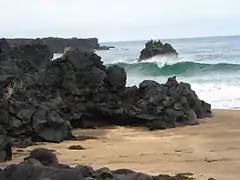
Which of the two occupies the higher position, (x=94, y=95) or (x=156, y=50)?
(x=156, y=50)

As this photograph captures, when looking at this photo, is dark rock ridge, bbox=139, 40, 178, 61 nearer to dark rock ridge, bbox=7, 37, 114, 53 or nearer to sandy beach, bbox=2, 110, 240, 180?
dark rock ridge, bbox=7, 37, 114, 53

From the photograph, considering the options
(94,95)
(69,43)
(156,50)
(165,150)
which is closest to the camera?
(165,150)

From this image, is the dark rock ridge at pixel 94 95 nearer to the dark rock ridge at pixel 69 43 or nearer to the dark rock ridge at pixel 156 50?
the dark rock ridge at pixel 156 50

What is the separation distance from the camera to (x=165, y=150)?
28.9 feet

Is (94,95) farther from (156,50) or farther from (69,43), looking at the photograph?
(69,43)

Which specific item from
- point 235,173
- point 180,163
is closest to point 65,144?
point 180,163

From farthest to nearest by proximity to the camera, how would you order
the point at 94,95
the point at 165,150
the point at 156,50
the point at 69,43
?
the point at 69,43 → the point at 156,50 → the point at 94,95 → the point at 165,150

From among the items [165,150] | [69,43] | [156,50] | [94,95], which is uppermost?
[69,43]

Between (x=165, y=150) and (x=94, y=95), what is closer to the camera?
(x=165, y=150)

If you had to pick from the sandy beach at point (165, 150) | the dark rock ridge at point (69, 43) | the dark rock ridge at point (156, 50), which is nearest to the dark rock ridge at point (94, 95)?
the sandy beach at point (165, 150)

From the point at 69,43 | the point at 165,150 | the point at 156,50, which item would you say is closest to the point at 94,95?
the point at 165,150

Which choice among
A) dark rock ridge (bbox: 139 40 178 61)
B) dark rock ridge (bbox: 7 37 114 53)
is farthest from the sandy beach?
dark rock ridge (bbox: 7 37 114 53)

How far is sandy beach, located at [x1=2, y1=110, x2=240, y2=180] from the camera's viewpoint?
7301 mm

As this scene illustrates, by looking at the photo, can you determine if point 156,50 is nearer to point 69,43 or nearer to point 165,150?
point 165,150
